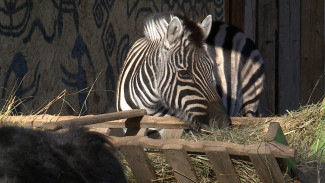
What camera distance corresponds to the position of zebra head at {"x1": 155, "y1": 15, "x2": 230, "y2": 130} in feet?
14.9

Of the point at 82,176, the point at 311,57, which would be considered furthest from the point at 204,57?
the point at 311,57

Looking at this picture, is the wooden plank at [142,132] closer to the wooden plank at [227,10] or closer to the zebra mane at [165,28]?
the zebra mane at [165,28]

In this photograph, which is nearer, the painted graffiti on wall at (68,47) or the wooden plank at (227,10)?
the painted graffiti on wall at (68,47)

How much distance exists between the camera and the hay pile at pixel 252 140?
3.15m

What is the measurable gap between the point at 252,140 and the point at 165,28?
2025mm

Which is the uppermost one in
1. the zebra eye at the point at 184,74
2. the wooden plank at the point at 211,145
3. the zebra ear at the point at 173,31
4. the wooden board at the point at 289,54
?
the zebra ear at the point at 173,31

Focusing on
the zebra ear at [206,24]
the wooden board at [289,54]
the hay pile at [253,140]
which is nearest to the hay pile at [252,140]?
the hay pile at [253,140]

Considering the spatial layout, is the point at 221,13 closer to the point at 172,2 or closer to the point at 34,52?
the point at 172,2

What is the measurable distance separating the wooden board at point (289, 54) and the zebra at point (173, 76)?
4.27m

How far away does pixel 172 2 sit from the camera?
291 inches

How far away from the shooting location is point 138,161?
305cm

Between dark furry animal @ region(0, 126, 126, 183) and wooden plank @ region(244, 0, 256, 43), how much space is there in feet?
A: 22.0

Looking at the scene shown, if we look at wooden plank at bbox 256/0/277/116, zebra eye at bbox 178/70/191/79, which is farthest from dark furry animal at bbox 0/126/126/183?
wooden plank at bbox 256/0/277/116

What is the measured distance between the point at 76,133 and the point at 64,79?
3397mm
